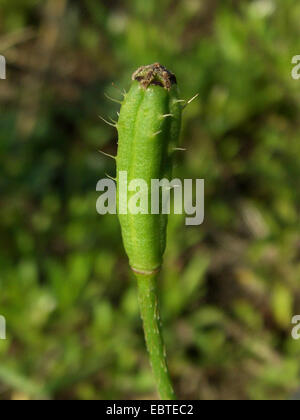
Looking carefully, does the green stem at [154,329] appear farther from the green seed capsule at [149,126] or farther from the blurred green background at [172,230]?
the blurred green background at [172,230]

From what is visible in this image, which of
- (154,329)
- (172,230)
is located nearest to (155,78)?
(154,329)

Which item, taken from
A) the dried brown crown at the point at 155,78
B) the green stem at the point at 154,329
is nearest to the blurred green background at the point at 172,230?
the green stem at the point at 154,329

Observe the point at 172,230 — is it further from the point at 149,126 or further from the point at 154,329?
the point at 149,126

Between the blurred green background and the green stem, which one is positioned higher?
the blurred green background

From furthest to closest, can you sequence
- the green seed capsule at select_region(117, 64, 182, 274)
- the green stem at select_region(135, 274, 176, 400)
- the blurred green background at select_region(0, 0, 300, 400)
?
the blurred green background at select_region(0, 0, 300, 400)
the green stem at select_region(135, 274, 176, 400)
the green seed capsule at select_region(117, 64, 182, 274)

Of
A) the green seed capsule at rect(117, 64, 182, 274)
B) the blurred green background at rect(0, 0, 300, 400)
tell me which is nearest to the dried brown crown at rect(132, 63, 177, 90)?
the green seed capsule at rect(117, 64, 182, 274)

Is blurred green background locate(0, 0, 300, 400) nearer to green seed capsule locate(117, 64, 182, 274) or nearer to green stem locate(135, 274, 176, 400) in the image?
green stem locate(135, 274, 176, 400)
